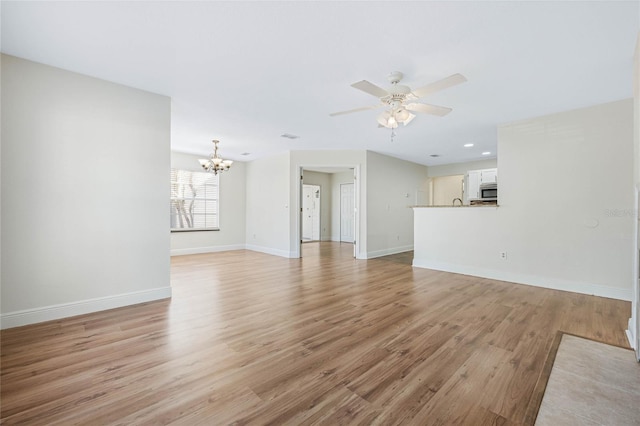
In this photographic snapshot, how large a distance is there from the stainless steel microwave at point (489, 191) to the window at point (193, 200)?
21.7 feet

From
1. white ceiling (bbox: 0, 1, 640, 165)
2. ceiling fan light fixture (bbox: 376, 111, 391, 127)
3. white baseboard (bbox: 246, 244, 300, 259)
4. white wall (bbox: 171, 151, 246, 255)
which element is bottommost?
white baseboard (bbox: 246, 244, 300, 259)

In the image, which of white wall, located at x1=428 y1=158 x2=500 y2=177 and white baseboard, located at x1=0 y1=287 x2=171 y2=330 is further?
white wall, located at x1=428 y1=158 x2=500 y2=177

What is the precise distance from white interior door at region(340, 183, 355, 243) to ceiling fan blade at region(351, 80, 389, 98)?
668 cm

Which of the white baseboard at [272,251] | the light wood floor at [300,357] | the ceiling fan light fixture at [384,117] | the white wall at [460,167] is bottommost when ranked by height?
the light wood floor at [300,357]

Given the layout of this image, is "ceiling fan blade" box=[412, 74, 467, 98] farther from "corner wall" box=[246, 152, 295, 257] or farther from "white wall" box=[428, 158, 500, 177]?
"white wall" box=[428, 158, 500, 177]

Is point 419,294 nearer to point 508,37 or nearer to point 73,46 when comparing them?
point 508,37

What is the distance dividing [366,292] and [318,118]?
8.75 ft

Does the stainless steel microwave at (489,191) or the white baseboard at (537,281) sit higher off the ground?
the stainless steel microwave at (489,191)

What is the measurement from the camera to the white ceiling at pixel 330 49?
75.7 inches

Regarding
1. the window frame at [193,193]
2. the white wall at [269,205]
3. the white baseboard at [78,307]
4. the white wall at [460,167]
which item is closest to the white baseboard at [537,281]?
the white wall at [269,205]

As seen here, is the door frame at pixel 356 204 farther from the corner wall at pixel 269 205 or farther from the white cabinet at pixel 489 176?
the white cabinet at pixel 489 176

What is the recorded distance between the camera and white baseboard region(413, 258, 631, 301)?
3467mm

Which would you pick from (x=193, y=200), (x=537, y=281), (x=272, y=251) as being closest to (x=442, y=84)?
(x=537, y=281)

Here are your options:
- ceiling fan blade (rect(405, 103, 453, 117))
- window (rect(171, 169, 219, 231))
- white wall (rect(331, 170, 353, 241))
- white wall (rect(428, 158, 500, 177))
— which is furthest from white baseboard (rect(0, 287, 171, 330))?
white wall (rect(428, 158, 500, 177))
